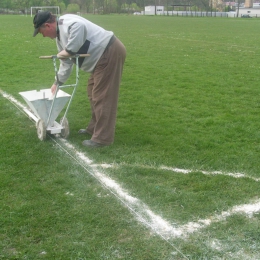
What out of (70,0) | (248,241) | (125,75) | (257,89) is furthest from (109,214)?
(70,0)

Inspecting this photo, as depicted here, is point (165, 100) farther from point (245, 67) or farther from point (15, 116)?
point (245, 67)

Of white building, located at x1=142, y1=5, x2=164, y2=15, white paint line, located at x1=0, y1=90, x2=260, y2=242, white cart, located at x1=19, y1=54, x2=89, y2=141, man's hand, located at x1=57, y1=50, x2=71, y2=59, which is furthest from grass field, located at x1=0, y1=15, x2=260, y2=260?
white building, located at x1=142, y1=5, x2=164, y2=15

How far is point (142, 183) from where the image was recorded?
13.9 ft

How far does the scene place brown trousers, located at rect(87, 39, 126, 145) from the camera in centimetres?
496

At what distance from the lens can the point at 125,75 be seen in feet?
33.2

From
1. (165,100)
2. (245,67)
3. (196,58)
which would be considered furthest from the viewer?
(196,58)

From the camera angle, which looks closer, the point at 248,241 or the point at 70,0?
the point at 248,241

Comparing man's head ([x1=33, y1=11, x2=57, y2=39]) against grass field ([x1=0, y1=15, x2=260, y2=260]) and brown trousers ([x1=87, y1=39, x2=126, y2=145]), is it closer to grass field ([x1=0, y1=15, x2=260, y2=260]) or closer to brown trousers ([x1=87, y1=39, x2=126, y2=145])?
brown trousers ([x1=87, y1=39, x2=126, y2=145])

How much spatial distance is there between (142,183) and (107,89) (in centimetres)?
139

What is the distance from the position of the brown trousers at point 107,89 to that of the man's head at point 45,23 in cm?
68

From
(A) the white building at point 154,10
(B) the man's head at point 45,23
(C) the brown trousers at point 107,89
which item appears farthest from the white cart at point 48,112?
(A) the white building at point 154,10

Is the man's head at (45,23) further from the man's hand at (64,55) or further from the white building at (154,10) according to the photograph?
the white building at (154,10)

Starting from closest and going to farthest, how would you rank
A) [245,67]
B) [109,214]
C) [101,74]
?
[109,214], [101,74], [245,67]

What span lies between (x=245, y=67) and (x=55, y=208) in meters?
9.19
